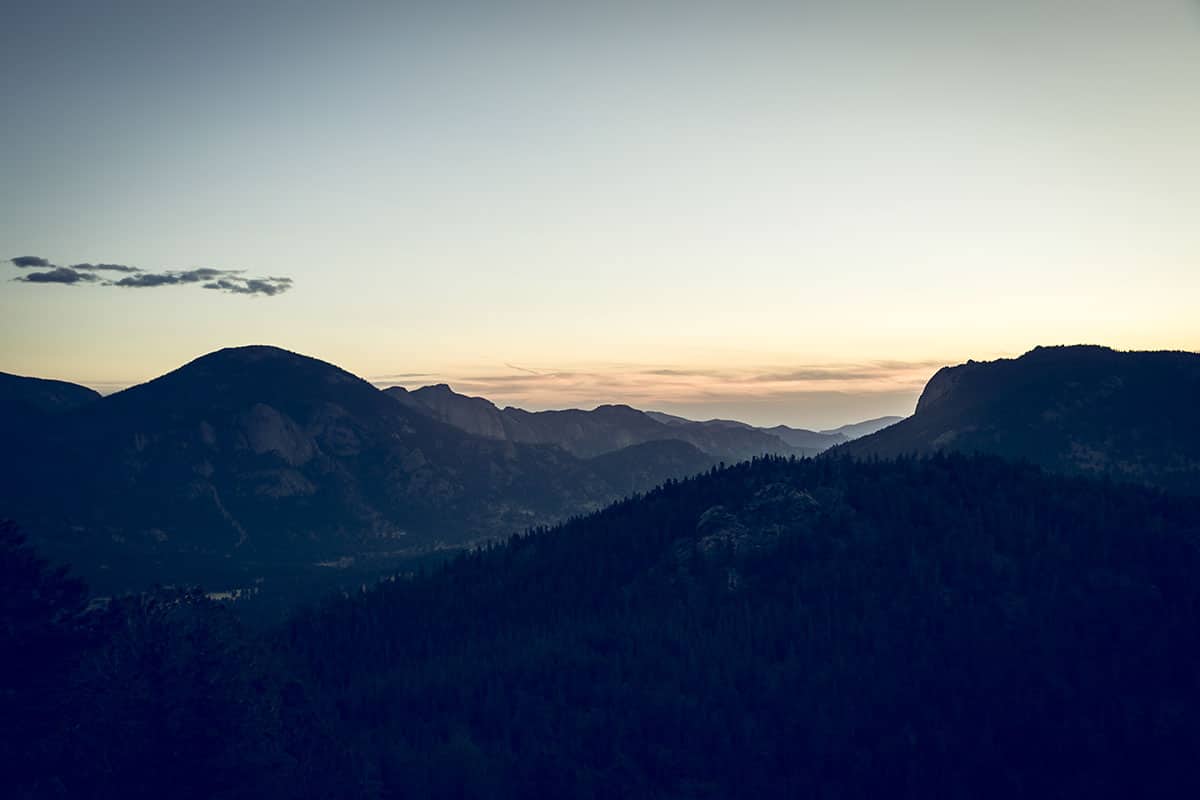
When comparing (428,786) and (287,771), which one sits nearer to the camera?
(287,771)

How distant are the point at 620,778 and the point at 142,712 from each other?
115821 mm

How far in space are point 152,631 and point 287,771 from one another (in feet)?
53.2

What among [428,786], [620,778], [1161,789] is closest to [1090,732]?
[1161,789]

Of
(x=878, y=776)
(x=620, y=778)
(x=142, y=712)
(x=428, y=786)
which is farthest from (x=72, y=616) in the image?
(x=878, y=776)

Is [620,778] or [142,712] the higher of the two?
[142,712]

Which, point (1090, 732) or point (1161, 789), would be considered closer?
point (1161, 789)

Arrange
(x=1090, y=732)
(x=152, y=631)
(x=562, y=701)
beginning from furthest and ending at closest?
(x=562, y=701) < (x=1090, y=732) < (x=152, y=631)

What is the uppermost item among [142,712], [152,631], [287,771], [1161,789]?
[152,631]

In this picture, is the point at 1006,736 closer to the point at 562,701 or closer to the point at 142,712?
the point at 562,701

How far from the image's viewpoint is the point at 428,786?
488 ft

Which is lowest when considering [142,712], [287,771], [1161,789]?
[1161,789]

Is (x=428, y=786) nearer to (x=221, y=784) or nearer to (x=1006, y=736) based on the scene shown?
(x=221, y=784)

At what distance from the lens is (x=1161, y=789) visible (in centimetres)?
17012

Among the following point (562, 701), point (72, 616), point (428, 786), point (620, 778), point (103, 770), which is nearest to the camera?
point (103, 770)
